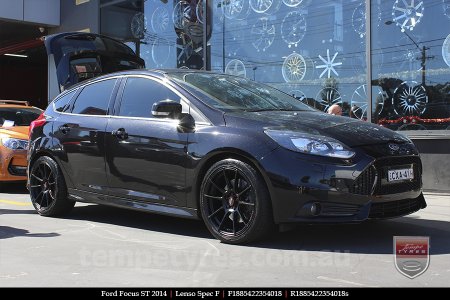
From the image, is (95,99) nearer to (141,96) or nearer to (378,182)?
(141,96)

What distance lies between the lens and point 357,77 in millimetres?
9883

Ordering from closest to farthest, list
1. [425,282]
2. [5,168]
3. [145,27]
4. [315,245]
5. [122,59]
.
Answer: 1. [425,282]
2. [315,245]
3. [5,168]
4. [122,59]
5. [145,27]

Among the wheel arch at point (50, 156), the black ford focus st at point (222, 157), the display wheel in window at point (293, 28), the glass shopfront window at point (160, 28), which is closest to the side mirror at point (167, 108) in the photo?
the black ford focus st at point (222, 157)

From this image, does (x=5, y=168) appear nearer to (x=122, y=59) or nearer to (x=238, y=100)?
(x=122, y=59)

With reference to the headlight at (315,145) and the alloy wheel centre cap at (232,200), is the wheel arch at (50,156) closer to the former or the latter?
the alloy wheel centre cap at (232,200)

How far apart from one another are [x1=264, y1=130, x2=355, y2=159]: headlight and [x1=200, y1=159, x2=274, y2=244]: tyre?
373 millimetres

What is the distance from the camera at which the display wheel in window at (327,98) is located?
1017 cm

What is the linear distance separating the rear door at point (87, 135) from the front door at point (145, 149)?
16 cm

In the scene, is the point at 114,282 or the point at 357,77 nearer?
the point at 114,282

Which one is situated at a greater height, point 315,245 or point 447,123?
point 447,123

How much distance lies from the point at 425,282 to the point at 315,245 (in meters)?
1.23

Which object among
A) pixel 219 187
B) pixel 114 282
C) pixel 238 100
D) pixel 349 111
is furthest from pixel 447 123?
pixel 114 282

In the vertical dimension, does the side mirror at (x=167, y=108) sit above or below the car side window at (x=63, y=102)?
below
